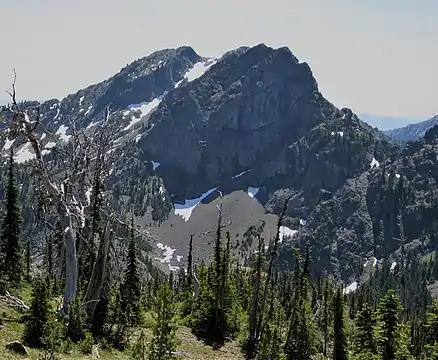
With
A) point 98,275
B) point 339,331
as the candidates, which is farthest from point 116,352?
point 339,331

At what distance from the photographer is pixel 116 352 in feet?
95.3

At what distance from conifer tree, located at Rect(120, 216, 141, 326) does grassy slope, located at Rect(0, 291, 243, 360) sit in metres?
2.64

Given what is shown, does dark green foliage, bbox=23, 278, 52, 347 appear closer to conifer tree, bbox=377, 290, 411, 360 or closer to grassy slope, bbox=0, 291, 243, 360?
grassy slope, bbox=0, 291, 243, 360

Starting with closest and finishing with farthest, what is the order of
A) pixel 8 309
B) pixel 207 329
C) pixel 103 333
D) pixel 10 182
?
pixel 8 309 → pixel 103 333 → pixel 207 329 → pixel 10 182

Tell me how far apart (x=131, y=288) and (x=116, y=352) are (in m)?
6.50

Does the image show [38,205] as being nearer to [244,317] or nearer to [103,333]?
[103,333]

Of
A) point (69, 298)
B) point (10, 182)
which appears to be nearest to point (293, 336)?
point (69, 298)

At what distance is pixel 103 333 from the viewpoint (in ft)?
100

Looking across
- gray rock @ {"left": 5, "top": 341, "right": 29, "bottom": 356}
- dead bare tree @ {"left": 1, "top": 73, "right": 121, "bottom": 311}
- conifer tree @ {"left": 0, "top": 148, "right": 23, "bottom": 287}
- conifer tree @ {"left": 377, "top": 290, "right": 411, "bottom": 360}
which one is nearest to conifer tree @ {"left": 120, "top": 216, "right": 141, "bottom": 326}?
dead bare tree @ {"left": 1, "top": 73, "right": 121, "bottom": 311}

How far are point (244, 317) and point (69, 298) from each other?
2748 centimetres

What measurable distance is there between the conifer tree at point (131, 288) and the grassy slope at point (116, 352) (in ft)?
8.66

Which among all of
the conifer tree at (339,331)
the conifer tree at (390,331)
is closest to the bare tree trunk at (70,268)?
the conifer tree at (390,331)

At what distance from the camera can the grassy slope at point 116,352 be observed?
22.5 meters

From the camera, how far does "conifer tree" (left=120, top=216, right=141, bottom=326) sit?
110 feet
